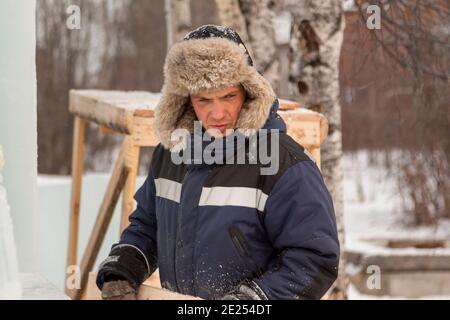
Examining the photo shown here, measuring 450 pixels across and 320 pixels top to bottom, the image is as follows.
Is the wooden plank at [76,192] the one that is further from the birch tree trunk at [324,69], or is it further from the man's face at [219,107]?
the man's face at [219,107]

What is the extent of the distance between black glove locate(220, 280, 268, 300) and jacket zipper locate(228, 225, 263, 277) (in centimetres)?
11

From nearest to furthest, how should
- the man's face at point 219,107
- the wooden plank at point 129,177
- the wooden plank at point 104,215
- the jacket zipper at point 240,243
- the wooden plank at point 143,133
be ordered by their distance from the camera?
the jacket zipper at point 240,243, the man's face at point 219,107, the wooden plank at point 143,133, the wooden plank at point 129,177, the wooden plank at point 104,215

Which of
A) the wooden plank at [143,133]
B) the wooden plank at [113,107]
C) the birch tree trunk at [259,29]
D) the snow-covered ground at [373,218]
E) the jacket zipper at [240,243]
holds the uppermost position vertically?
the birch tree trunk at [259,29]

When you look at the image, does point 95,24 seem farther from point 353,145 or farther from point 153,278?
point 153,278

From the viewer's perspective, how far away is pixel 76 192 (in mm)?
7176

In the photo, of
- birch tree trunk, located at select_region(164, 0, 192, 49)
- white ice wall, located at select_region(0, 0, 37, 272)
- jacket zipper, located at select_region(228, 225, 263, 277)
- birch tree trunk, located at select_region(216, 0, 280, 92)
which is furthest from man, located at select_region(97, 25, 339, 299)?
birch tree trunk, located at select_region(164, 0, 192, 49)

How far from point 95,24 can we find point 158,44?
1747 millimetres

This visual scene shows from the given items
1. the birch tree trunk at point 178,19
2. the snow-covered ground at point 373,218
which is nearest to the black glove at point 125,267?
the birch tree trunk at point 178,19

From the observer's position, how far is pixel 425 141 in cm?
743

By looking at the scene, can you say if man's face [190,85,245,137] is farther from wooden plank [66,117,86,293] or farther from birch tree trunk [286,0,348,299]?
wooden plank [66,117,86,293]

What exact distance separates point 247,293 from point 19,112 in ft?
4.50

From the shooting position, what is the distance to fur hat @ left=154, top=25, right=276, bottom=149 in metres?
2.92

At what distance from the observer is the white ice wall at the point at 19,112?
356 centimetres

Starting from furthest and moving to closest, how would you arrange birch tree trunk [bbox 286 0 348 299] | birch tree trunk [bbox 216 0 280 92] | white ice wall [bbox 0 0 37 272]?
birch tree trunk [bbox 216 0 280 92]
birch tree trunk [bbox 286 0 348 299]
white ice wall [bbox 0 0 37 272]
